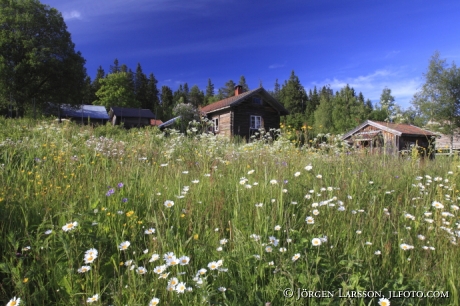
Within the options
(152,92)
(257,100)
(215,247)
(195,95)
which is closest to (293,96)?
(195,95)

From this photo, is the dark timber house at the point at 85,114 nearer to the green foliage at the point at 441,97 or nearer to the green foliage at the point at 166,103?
the green foliage at the point at 166,103

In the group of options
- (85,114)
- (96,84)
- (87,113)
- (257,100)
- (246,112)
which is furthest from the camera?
(96,84)

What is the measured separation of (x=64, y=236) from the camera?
151cm

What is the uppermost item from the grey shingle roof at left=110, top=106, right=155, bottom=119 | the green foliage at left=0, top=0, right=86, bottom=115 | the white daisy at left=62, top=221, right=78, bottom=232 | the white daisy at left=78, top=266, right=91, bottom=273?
the green foliage at left=0, top=0, right=86, bottom=115

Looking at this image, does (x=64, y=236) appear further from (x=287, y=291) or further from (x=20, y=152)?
(x=20, y=152)

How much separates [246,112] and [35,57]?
21.1 m

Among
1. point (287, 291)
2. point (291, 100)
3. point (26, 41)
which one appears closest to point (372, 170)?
point (287, 291)

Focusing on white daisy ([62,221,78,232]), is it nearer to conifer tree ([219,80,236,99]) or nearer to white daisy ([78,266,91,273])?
white daisy ([78,266,91,273])

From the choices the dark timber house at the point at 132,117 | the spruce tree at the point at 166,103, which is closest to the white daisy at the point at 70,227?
the dark timber house at the point at 132,117

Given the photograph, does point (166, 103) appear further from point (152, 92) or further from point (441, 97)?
point (441, 97)

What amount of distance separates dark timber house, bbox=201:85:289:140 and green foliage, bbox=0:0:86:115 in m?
16.1

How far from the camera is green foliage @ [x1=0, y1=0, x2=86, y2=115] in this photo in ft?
80.2

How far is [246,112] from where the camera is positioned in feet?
83.1

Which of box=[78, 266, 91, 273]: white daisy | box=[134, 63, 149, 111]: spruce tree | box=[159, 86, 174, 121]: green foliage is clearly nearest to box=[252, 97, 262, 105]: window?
box=[78, 266, 91, 273]: white daisy
